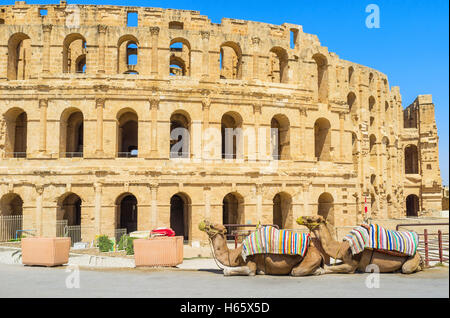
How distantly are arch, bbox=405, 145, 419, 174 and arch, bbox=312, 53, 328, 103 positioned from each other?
19.6 meters

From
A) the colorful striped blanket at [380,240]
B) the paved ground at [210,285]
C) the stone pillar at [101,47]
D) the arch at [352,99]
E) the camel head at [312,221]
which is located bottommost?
the paved ground at [210,285]

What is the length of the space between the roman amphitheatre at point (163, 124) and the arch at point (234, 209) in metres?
0.15

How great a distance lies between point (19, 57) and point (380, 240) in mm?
28060

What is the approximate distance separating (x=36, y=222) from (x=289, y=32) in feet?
69.7

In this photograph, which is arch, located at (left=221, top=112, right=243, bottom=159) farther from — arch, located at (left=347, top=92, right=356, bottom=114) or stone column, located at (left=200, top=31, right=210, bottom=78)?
arch, located at (left=347, top=92, right=356, bottom=114)

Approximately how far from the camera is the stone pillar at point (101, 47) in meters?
26.5

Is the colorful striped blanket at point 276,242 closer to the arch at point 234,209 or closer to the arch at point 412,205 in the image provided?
the arch at point 234,209

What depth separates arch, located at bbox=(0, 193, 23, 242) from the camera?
24834 millimetres

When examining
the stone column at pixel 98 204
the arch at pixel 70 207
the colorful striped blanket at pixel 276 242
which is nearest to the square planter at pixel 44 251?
the colorful striped blanket at pixel 276 242

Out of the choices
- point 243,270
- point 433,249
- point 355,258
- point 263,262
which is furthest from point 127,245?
point 433,249

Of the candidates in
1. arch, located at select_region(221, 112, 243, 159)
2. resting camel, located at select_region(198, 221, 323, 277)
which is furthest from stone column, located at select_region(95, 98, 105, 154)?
resting camel, located at select_region(198, 221, 323, 277)

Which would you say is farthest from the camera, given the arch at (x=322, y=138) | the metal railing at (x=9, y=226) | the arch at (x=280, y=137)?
the arch at (x=322, y=138)

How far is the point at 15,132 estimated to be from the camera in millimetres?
28656

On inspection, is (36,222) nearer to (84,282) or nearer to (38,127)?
(38,127)
